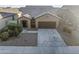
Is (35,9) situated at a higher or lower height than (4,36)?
higher

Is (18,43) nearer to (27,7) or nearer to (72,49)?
(27,7)

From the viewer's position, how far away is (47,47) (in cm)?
248

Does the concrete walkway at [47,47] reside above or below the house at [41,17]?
below

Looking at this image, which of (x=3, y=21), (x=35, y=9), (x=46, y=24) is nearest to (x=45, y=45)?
(x=46, y=24)

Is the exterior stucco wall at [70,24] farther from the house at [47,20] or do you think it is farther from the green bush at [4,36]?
the green bush at [4,36]

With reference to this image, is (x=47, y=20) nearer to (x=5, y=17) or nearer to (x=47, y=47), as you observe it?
(x=47, y=47)

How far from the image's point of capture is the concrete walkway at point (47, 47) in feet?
8.09

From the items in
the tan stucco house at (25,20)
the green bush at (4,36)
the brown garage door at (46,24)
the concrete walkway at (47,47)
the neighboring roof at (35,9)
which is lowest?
the concrete walkway at (47,47)

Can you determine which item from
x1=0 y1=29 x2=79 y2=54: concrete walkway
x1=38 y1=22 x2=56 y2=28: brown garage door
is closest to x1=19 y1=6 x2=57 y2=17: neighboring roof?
x1=38 y1=22 x2=56 y2=28: brown garage door

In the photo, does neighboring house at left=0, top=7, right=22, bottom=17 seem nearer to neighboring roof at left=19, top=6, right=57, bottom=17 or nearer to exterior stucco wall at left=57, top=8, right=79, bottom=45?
neighboring roof at left=19, top=6, right=57, bottom=17

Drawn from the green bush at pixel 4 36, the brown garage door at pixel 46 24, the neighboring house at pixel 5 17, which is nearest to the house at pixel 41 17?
the brown garage door at pixel 46 24

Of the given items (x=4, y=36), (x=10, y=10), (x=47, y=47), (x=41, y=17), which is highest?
(x=10, y=10)

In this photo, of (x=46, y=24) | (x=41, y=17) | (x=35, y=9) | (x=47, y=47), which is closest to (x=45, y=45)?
(x=47, y=47)
